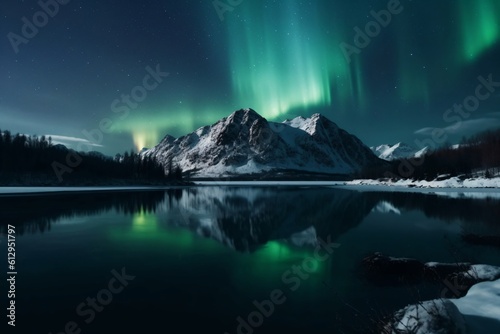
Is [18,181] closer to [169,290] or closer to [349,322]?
[169,290]

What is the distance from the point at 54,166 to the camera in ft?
378

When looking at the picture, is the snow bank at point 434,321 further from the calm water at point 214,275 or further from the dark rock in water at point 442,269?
the dark rock in water at point 442,269

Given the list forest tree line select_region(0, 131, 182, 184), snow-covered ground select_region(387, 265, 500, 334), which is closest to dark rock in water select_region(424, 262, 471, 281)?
snow-covered ground select_region(387, 265, 500, 334)

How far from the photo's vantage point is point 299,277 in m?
12.6

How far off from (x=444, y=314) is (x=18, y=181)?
117 m

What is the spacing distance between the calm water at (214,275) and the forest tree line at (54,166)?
91467 mm

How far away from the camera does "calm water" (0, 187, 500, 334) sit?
8.51m

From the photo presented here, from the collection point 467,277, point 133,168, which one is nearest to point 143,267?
point 467,277

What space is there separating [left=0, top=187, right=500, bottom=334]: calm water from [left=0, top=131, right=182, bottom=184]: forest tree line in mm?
91467

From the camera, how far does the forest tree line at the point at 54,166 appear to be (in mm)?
97562

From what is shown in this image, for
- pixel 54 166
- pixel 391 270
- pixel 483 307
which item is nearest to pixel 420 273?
pixel 391 270

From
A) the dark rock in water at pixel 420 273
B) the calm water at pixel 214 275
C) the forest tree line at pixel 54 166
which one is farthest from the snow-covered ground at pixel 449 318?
the forest tree line at pixel 54 166

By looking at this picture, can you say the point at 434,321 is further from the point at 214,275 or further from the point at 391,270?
the point at 214,275

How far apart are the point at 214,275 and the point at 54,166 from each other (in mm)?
128934
